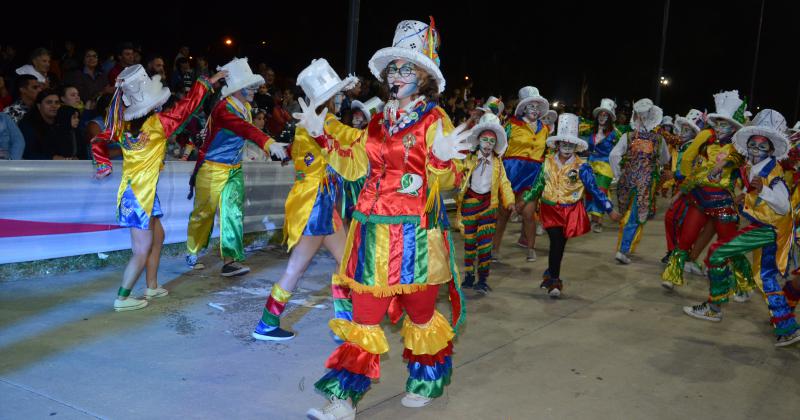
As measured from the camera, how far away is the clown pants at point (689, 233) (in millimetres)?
6953

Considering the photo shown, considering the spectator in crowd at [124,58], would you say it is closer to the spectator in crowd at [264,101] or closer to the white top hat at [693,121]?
the spectator in crowd at [264,101]

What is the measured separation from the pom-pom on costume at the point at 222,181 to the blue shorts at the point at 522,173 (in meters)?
3.59

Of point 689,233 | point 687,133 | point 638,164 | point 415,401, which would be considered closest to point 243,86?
point 415,401

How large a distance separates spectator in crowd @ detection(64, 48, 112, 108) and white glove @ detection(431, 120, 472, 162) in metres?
6.84

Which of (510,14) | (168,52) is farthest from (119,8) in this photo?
(510,14)

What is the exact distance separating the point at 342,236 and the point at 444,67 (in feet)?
49.1

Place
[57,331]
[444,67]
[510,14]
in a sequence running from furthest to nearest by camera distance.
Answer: [510,14] < [444,67] < [57,331]

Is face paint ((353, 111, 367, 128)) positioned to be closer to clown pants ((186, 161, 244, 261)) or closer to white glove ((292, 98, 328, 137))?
clown pants ((186, 161, 244, 261))

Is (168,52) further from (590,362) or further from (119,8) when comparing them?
(590,362)

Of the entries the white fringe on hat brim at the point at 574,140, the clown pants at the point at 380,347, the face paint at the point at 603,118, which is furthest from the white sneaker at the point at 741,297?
the face paint at the point at 603,118

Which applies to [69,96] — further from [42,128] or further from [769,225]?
[769,225]

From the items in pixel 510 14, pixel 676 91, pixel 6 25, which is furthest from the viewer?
pixel 676 91

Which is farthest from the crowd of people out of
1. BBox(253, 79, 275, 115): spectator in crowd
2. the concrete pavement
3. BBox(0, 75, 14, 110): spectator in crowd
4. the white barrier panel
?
BBox(253, 79, 275, 115): spectator in crowd

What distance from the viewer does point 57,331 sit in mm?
4789
